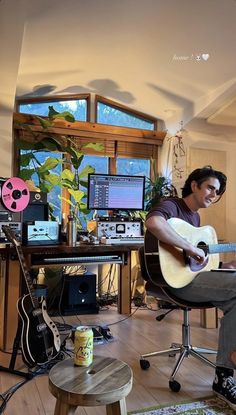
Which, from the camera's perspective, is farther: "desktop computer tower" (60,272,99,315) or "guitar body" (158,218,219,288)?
"desktop computer tower" (60,272,99,315)

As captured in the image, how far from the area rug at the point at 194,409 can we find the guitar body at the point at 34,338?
0.69m

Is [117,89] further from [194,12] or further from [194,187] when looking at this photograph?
[194,187]

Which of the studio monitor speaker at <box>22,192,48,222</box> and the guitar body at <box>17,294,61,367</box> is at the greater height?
the studio monitor speaker at <box>22,192,48,222</box>

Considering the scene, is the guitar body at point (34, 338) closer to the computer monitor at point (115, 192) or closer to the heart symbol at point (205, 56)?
the computer monitor at point (115, 192)

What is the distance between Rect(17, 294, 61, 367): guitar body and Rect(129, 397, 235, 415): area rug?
685 mm

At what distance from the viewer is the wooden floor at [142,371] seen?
1.68 meters

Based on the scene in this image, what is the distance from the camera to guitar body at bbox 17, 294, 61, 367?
200 centimetres

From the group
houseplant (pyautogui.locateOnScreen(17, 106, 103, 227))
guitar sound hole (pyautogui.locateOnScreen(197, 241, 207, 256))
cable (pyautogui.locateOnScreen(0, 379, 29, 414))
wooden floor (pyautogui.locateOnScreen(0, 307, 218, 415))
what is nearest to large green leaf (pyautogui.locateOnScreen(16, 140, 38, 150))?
houseplant (pyautogui.locateOnScreen(17, 106, 103, 227))

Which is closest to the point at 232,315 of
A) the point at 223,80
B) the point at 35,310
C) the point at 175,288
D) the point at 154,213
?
the point at 175,288

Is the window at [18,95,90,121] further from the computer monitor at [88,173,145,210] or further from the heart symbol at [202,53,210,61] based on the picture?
the heart symbol at [202,53,210,61]

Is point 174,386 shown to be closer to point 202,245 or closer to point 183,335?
point 183,335

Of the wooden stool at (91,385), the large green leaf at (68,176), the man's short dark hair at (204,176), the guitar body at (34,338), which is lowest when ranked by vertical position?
the guitar body at (34,338)

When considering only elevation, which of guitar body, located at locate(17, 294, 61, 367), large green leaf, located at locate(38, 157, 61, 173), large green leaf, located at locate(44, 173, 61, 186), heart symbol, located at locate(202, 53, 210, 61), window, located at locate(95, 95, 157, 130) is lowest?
guitar body, located at locate(17, 294, 61, 367)

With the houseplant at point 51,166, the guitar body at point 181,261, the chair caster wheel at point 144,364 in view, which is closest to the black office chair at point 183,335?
the chair caster wheel at point 144,364
